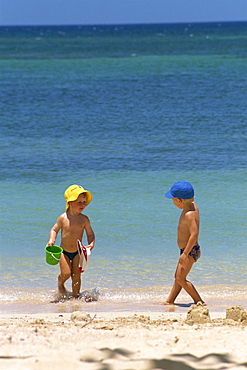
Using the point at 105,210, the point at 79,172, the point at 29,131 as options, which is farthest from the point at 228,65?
the point at 105,210

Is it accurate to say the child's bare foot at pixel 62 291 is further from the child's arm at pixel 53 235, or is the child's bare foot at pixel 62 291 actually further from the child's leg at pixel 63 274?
the child's arm at pixel 53 235

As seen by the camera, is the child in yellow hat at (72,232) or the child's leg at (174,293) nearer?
the child's leg at (174,293)

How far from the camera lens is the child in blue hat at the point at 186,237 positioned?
5.20 m

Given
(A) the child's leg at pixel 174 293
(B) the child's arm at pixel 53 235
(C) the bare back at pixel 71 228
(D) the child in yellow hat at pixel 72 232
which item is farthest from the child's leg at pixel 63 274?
(A) the child's leg at pixel 174 293

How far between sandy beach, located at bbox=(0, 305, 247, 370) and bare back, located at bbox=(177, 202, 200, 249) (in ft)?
3.36

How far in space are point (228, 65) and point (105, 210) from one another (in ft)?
77.4

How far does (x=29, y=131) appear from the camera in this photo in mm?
14336

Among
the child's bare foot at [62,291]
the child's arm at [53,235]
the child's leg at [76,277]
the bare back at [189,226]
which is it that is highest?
the bare back at [189,226]

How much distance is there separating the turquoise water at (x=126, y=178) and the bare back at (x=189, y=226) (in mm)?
624

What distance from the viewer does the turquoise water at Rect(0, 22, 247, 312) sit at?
608cm

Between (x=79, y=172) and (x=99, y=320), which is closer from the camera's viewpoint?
(x=99, y=320)

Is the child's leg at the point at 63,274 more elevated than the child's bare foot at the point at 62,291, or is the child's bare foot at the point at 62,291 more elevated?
the child's leg at the point at 63,274

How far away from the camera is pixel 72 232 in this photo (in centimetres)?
558

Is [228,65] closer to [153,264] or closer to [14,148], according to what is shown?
[14,148]
